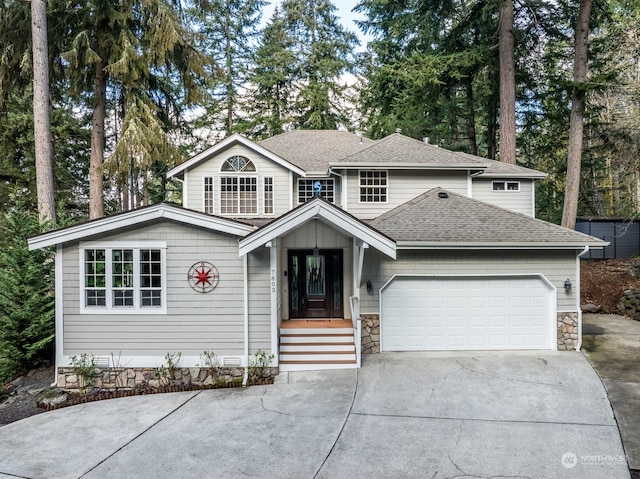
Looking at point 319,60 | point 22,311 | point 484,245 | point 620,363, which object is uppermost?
point 319,60

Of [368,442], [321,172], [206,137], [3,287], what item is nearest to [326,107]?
[206,137]

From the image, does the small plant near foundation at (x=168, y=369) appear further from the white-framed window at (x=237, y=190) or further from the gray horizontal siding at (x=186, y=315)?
the white-framed window at (x=237, y=190)

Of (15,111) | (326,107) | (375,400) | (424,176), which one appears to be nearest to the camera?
(375,400)

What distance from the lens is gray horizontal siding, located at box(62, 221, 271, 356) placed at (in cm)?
752

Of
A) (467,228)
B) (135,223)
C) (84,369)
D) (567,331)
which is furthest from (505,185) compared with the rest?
(84,369)

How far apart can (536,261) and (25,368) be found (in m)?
12.0

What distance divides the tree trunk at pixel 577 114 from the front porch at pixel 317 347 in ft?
34.5

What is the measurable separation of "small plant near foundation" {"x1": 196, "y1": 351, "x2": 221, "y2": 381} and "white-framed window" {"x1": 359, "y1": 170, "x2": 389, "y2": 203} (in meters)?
6.11

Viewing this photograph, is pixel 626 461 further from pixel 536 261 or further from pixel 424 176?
pixel 424 176

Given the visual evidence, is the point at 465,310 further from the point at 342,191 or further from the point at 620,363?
the point at 342,191

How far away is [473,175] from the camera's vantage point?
1136cm

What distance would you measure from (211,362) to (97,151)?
10.2m

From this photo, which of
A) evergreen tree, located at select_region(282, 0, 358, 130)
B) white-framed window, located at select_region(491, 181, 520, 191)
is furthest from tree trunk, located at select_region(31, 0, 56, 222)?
white-framed window, located at select_region(491, 181, 520, 191)

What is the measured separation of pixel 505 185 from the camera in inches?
470
